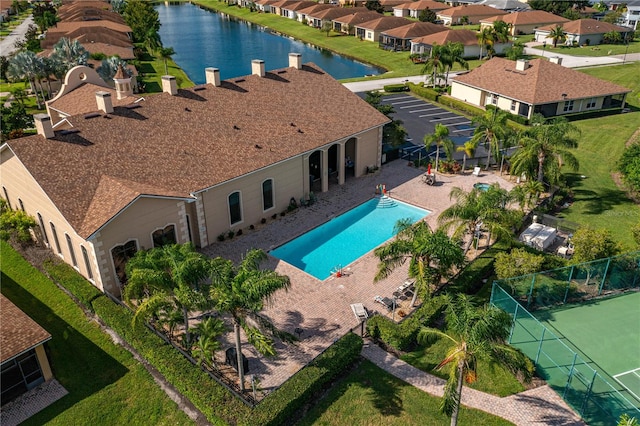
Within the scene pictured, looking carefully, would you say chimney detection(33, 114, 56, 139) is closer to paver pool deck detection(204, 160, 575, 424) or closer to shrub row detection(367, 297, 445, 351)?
paver pool deck detection(204, 160, 575, 424)

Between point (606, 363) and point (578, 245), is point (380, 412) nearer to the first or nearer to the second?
point (606, 363)

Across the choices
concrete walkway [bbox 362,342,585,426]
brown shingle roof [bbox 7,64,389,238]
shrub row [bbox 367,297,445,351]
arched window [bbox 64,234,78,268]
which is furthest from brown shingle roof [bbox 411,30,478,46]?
concrete walkway [bbox 362,342,585,426]

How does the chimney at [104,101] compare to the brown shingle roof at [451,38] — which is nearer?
the chimney at [104,101]

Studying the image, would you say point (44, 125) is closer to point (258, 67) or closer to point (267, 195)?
point (267, 195)

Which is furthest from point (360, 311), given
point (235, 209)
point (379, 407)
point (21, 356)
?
point (21, 356)

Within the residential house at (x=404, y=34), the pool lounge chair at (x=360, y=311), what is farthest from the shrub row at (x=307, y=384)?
the residential house at (x=404, y=34)

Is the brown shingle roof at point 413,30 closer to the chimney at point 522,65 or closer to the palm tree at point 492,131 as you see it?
the chimney at point 522,65

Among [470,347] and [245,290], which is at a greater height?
[245,290]
